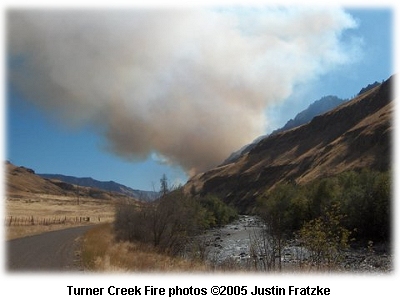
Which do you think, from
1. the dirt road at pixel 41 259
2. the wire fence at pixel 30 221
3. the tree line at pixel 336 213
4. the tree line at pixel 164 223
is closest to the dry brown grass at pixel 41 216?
the wire fence at pixel 30 221

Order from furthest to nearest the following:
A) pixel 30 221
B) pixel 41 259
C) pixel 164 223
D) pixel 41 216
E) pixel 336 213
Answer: pixel 41 216 < pixel 30 221 < pixel 164 223 < pixel 41 259 < pixel 336 213

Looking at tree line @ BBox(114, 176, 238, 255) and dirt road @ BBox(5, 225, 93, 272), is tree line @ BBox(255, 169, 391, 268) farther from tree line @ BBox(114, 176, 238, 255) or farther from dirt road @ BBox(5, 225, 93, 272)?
dirt road @ BBox(5, 225, 93, 272)

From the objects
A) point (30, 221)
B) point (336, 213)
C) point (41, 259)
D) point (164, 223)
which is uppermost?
point (336, 213)

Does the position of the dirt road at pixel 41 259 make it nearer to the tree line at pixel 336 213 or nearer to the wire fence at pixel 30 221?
the tree line at pixel 336 213

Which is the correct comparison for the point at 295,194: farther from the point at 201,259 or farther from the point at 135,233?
the point at 201,259

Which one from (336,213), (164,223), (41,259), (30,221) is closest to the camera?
(336,213)

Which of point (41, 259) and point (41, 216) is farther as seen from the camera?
point (41, 216)

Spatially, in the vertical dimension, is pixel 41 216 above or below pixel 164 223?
below

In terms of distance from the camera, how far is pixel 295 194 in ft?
248

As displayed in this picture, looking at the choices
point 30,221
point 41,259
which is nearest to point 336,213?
point 41,259

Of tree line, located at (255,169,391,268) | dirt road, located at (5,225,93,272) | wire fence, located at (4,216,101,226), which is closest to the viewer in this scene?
tree line, located at (255,169,391,268)

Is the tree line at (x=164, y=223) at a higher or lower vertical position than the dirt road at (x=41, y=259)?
higher

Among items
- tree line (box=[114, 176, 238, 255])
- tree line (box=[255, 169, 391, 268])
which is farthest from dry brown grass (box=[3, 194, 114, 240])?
tree line (box=[255, 169, 391, 268])

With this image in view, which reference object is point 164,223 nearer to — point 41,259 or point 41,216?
point 41,259
